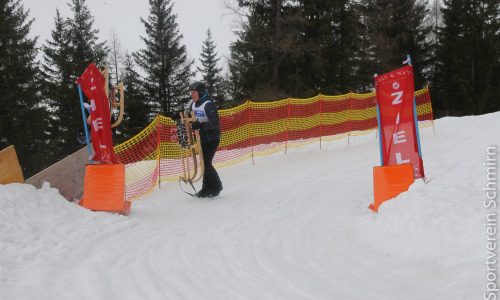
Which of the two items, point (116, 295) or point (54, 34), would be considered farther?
point (54, 34)

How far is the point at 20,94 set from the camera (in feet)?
71.3

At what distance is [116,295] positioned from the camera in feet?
9.29

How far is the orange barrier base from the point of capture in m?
4.93

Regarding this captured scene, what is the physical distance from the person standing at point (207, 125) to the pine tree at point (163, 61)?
2446 cm

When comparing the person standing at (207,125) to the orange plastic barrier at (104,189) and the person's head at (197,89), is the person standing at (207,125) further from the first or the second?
the orange plastic barrier at (104,189)

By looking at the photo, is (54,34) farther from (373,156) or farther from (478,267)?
(478,267)

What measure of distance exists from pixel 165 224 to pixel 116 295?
6.90 feet

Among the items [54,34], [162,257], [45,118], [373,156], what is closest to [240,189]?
[162,257]

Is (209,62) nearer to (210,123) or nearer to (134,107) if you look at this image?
(134,107)

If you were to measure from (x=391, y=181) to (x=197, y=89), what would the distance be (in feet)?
11.0

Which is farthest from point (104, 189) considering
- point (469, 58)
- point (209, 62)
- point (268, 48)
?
point (209, 62)

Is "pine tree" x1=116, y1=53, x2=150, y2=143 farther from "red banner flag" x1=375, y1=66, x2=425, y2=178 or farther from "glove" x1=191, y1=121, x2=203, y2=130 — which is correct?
"red banner flag" x1=375, y1=66, x2=425, y2=178

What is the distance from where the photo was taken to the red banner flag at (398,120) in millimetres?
5059

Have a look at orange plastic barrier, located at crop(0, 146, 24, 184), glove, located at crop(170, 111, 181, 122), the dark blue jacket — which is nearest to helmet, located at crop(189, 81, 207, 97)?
the dark blue jacket
